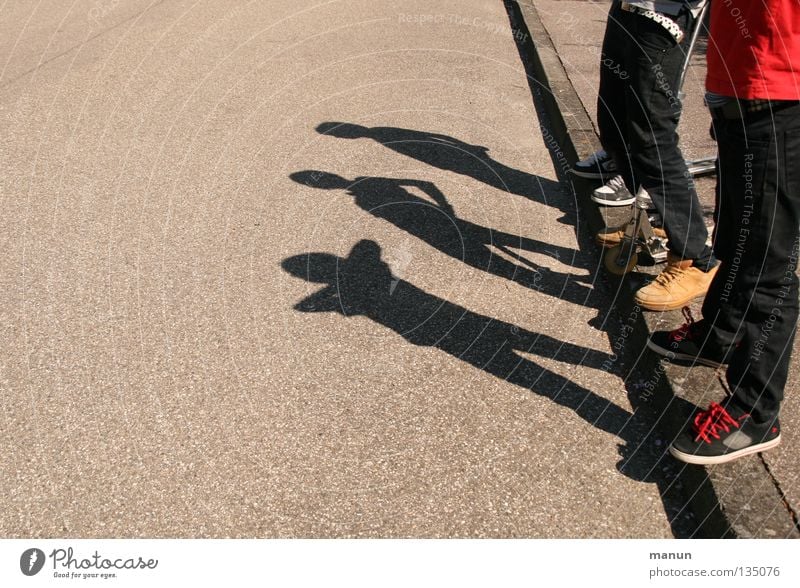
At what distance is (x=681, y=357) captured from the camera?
140 inches

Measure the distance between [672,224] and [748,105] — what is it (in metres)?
1.25

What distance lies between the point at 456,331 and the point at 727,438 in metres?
1.45

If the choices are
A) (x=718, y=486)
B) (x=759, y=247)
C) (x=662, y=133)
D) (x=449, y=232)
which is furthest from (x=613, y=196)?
(x=718, y=486)

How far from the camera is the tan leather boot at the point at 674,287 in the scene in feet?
13.0

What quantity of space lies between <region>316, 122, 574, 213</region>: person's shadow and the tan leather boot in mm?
1518

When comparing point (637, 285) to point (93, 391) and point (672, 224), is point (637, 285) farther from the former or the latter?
point (93, 391)

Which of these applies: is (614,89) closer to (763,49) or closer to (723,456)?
(763,49)

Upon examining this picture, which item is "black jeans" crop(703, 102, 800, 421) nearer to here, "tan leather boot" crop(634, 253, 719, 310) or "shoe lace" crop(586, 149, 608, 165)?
"tan leather boot" crop(634, 253, 719, 310)

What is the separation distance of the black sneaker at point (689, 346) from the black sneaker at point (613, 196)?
5.08 ft

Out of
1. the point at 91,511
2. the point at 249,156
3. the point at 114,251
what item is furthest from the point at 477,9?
the point at 91,511

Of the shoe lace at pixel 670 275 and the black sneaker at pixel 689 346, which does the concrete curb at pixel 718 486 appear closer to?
the black sneaker at pixel 689 346

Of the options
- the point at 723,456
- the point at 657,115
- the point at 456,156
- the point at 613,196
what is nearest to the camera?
the point at 723,456

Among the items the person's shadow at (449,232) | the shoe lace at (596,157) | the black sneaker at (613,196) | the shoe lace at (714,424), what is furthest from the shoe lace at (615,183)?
the shoe lace at (714,424)

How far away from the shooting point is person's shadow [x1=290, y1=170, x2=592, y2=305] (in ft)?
15.1
